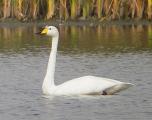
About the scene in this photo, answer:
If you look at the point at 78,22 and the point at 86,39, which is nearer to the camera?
the point at 86,39

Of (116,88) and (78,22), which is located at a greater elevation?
(116,88)

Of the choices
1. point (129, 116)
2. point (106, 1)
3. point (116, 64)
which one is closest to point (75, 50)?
point (116, 64)

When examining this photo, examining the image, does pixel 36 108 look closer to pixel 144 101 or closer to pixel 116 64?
pixel 144 101

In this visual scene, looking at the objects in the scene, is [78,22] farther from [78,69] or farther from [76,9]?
[78,69]

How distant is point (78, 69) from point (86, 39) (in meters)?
7.42

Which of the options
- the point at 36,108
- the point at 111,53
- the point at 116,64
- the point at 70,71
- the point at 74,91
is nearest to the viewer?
the point at 36,108

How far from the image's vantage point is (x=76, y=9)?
29.5 metres

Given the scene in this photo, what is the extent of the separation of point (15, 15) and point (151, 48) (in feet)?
30.6

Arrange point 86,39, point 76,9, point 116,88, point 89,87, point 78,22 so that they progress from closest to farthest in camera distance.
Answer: point 116,88 → point 89,87 → point 86,39 → point 76,9 → point 78,22

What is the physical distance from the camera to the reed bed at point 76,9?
28922 millimetres

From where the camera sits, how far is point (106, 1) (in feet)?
94.2

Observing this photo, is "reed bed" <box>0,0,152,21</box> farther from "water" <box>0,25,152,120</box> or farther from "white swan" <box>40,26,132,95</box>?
"white swan" <box>40,26,132,95</box>

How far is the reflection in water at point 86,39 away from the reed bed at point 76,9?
0.50m

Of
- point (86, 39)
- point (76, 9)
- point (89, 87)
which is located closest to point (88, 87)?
point (89, 87)
